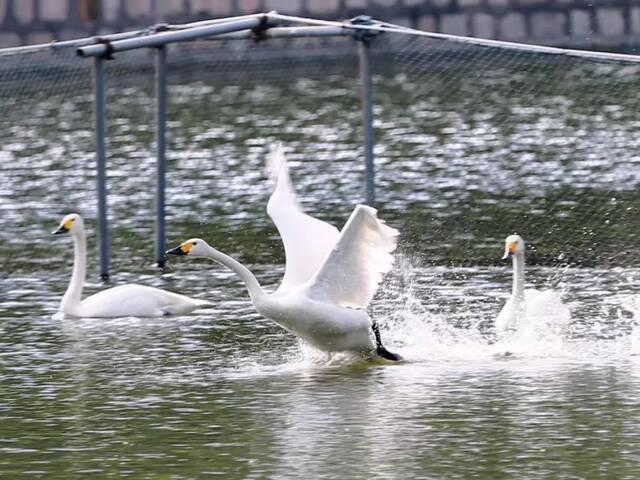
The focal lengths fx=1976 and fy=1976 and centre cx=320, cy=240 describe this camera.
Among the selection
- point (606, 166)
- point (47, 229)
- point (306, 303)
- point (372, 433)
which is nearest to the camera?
point (372, 433)

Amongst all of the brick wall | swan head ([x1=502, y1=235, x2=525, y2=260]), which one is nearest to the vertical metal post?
swan head ([x1=502, y1=235, x2=525, y2=260])

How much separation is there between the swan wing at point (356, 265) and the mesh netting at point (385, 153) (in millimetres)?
3955

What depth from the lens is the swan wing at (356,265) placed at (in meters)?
11.8

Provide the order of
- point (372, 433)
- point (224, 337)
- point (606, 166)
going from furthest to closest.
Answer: point (606, 166) < point (224, 337) < point (372, 433)

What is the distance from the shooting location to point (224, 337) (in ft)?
43.7

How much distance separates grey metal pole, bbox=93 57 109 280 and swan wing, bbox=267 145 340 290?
321cm

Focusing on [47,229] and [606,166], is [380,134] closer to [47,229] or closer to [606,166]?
[606,166]

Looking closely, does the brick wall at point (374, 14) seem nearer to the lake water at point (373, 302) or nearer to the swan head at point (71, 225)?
the lake water at point (373, 302)

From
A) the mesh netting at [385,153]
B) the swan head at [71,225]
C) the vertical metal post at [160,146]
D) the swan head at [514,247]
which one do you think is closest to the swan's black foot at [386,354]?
the swan head at [514,247]

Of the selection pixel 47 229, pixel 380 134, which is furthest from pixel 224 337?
pixel 380 134

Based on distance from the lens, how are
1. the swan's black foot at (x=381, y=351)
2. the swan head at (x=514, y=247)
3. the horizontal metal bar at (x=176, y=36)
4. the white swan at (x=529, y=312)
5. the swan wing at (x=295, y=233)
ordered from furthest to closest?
the horizontal metal bar at (x=176, y=36) < the swan head at (x=514, y=247) < the swan wing at (x=295, y=233) < the white swan at (x=529, y=312) < the swan's black foot at (x=381, y=351)

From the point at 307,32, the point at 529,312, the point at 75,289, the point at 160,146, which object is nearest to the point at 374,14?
the point at 160,146

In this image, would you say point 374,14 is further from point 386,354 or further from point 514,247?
point 386,354

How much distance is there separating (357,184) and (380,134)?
4.78 m
